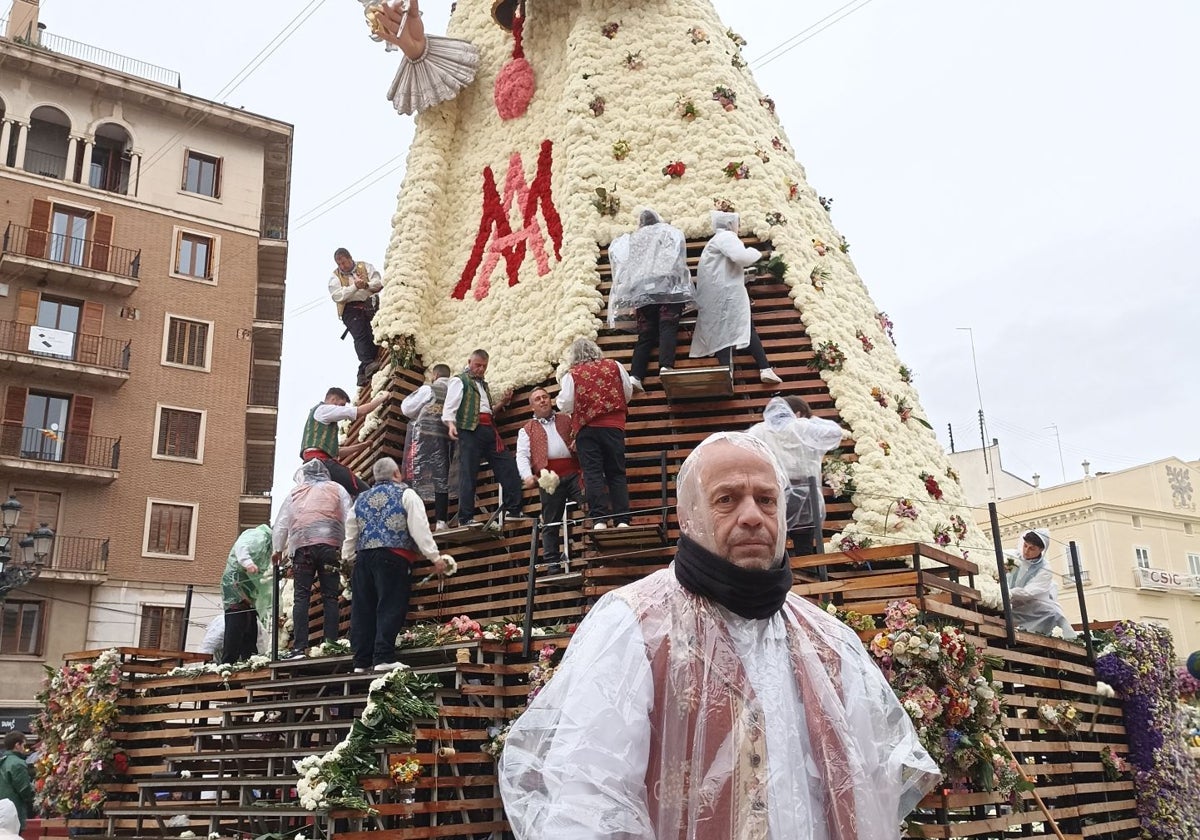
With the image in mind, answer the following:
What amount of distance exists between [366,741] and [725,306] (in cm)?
610

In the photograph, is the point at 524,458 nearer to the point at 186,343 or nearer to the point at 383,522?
the point at 383,522

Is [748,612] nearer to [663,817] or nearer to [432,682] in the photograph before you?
[663,817]

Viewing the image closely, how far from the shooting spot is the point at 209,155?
28.6 m

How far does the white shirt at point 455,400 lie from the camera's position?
414 inches

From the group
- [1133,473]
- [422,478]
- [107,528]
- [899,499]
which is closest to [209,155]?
[107,528]

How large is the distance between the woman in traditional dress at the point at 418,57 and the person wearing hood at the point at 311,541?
25.4 feet

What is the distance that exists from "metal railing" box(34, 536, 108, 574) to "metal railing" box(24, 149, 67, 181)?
376 inches

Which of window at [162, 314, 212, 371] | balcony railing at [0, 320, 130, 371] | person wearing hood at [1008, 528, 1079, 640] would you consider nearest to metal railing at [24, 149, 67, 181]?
balcony railing at [0, 320, 130, 371]

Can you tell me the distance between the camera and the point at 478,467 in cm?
1078

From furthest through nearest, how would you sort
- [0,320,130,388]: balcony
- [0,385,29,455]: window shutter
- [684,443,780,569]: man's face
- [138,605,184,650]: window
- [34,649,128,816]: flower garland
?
[0,320,130,388]: balcony → [0,385,29,455]: window shutter → [138,605,184,650]: window → [34,649,128,816]: flower garland → [684,443,780,569]: man's face

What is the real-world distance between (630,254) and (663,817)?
347 inches

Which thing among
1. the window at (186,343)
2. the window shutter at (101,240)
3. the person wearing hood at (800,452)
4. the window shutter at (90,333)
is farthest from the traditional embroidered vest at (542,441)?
the window shutter at (101,240)

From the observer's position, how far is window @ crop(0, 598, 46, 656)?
72.7 feet

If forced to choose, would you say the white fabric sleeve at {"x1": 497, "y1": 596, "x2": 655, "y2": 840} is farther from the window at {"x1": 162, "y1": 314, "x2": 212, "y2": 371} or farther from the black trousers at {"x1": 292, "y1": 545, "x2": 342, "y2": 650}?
the window at {"x1": 162, "y1": 314, "x2": 212, "y2": 371}
